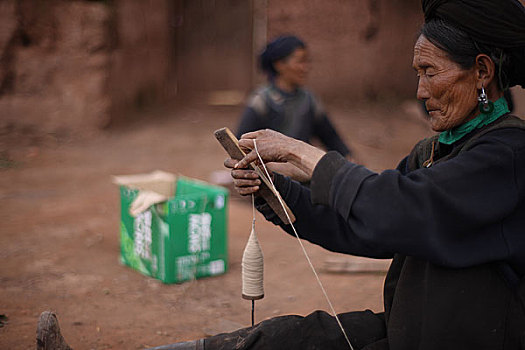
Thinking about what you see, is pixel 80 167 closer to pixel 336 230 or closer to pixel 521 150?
pixel 336 230

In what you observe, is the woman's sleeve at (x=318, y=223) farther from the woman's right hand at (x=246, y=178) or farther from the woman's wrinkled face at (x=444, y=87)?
the woman's wrinkled face at (x=444, y=87)

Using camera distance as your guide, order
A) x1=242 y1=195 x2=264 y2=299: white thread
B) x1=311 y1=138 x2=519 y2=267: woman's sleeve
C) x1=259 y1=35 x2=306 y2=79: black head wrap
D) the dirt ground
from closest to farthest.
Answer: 1. x1=311 y1=138 x2=519 y2=267: woman's sleeve
2. x1=242 y1=195 x2=264 y2=299: white thread
3. the dirt ground
4. x1=259 y1=35 x2=306 y2=79: black head wrap

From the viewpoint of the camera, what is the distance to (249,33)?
12.6 metres

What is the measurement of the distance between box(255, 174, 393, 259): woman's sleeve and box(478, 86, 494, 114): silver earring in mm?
597

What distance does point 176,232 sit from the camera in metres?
4.12

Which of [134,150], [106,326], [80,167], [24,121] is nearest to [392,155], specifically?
[134,150]

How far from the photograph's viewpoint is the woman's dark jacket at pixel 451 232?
1.62 m

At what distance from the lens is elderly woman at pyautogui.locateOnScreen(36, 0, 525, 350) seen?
1.63m

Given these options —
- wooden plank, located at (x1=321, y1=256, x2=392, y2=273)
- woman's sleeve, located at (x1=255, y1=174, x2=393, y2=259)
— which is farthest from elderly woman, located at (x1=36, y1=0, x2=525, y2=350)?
wooden plank, located at (x1=321, y1=256, x2=392, y2=273)

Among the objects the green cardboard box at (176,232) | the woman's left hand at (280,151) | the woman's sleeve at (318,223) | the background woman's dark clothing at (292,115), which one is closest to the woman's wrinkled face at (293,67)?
the background woman's dark clothing at (292,115)

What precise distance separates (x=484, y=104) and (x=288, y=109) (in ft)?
12.3

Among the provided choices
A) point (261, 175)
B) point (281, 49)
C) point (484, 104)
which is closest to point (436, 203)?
point (484, 104)

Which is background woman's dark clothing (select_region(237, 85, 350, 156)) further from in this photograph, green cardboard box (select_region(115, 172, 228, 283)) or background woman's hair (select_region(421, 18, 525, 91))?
background woman's hair (select_region(421, 18, 525, 91))

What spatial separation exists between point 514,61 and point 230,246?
3.60m
